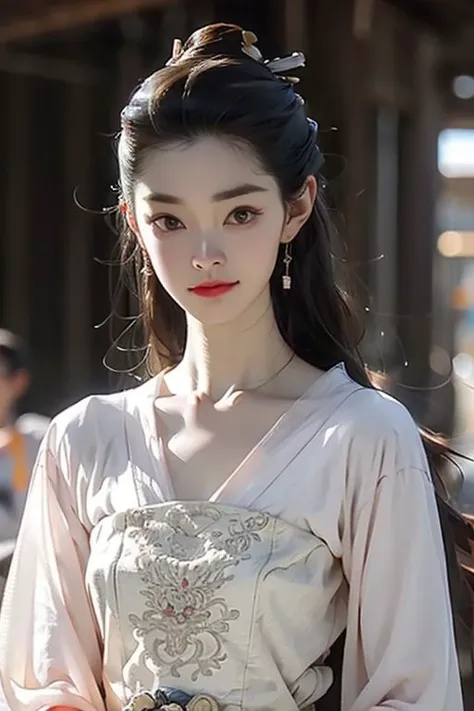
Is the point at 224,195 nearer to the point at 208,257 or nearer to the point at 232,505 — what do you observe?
the point at 208,257

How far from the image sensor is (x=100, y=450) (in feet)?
4.25

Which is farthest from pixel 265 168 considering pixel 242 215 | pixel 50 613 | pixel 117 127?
pixel 117 127

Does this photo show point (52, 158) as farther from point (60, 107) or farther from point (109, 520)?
point (109, 520)

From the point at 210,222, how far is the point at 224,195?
0.03m

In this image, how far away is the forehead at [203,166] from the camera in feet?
3.85

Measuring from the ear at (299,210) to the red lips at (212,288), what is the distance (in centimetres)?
11

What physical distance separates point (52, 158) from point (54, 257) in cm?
38

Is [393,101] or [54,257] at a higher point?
[393,101]

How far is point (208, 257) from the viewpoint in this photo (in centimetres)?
118

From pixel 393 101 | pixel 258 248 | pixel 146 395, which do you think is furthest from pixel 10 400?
pixel 393 101

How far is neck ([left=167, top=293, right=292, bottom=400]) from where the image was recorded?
4.22ft

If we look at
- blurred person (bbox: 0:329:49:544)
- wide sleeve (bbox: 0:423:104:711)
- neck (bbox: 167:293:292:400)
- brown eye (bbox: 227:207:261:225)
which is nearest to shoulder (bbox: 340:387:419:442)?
neck (bbox: 167:293:292:400)

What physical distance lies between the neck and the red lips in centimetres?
7

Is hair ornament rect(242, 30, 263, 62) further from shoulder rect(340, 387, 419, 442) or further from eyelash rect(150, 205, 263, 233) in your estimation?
shoulder rect(340, 387, 419, 442)
